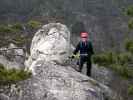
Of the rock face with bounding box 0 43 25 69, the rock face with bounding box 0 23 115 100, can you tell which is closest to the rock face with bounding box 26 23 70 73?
the rock face with bounding box 0 23 115 100

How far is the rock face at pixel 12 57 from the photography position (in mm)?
13930

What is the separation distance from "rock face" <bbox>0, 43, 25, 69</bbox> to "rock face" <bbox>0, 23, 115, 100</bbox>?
151 centimetres

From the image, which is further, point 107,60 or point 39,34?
point 39,34

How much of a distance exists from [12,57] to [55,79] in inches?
Answer: 180

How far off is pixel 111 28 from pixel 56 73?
2007cm

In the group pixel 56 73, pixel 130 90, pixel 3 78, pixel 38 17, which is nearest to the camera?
pixel 3 78

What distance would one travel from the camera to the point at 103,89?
11.0 metres

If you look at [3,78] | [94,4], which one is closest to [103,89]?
[3,78]

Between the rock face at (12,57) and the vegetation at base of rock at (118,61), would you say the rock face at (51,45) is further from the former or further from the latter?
the rock face at (12,57)

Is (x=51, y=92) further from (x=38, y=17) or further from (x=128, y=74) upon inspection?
(x=38, y=17)

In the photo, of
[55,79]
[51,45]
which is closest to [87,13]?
[51,45]

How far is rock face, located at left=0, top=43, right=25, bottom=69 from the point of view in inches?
548

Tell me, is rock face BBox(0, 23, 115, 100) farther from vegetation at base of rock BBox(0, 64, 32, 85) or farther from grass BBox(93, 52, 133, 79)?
grass BBox(93, 52, 133, 79)

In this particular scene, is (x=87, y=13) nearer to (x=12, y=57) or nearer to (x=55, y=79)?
(x=12, y=57)
